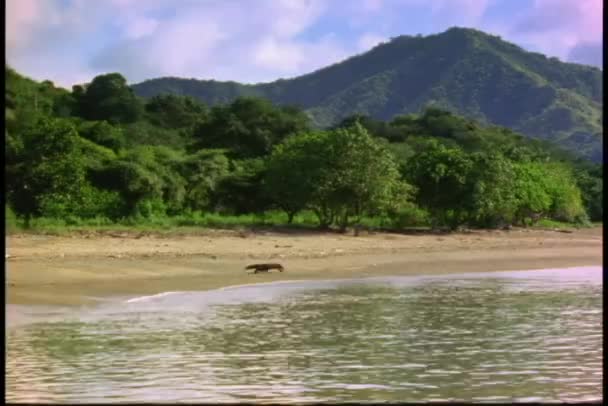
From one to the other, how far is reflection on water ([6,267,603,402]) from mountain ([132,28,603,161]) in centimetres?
10654

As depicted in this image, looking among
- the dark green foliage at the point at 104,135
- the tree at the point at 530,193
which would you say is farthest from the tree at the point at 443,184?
the dark green foliage at the point at 104,135

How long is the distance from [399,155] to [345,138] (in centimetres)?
1816

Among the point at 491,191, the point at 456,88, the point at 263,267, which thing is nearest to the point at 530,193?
the point at 491,191

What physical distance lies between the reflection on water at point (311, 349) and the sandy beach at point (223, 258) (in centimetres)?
199

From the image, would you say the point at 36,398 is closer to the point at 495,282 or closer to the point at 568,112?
the point at 495,282

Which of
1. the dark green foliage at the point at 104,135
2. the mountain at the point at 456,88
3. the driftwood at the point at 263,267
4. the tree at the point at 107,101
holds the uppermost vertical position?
the mountain at the point at 456,88

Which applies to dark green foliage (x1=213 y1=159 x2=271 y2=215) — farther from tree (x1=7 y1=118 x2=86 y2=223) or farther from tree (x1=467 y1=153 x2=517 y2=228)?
tree (x1=7 y1=118 x2=86 y2=223)

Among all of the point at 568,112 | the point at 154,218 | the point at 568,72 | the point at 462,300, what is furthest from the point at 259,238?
the point at 568,72

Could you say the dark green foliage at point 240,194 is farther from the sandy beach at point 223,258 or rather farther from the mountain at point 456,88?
the mountain at point 456,88

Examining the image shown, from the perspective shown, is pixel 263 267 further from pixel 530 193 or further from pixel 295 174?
pixel 530 193

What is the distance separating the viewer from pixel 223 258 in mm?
24391

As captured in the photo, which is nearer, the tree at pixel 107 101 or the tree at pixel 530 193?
the tree at pixel 530 193

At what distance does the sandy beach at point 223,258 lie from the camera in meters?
18.4

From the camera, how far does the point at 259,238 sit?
30297 millimetres
